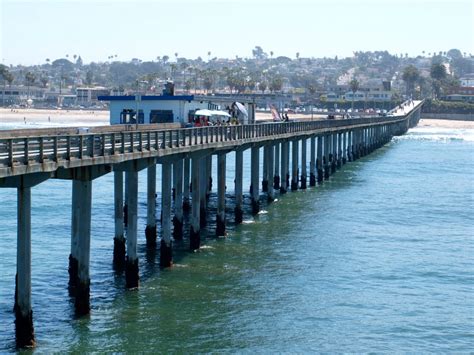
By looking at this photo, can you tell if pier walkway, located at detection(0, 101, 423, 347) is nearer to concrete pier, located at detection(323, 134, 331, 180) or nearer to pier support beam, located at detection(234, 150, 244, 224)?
pier support beam, located at detection(234, 150, 244, 224)

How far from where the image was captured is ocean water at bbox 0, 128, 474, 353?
90.8 feet

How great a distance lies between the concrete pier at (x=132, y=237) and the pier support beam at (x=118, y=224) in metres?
1.95

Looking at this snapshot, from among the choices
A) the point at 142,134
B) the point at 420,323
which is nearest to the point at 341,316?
the point at 420,323

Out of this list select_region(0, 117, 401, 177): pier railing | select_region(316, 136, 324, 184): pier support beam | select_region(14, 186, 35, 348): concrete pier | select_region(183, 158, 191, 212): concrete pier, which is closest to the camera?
select_region(0, 117, 401, 177): pier railing

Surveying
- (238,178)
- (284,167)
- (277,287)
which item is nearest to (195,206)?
(277,287)

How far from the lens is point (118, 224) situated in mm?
34969

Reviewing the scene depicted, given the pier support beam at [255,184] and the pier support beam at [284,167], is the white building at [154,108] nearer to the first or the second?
the pier support beam at [255,184]

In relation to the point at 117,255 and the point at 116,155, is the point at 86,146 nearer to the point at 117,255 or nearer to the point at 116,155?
the point at 116,155

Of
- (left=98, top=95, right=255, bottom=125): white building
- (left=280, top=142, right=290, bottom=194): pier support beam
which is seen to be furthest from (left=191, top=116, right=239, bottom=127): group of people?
(left=280, top=142, right=290, bottom=194): pier support beam

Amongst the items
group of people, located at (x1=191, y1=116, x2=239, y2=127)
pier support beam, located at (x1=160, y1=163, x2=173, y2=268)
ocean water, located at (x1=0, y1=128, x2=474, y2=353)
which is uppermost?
group of people, located at (x1=191, y1=116, x2=239, y2=127)

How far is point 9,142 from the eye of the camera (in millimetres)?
23250

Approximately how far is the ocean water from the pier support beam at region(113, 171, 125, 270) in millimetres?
635

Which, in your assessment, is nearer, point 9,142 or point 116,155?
point 9,142

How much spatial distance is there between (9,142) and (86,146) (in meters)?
4.72
